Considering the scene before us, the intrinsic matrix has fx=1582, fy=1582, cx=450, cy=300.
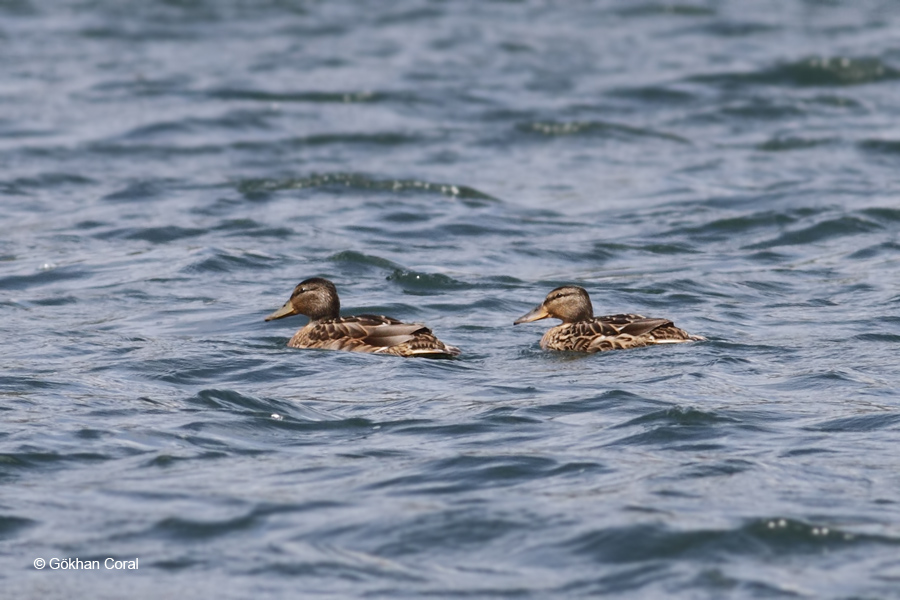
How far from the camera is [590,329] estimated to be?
13094 mm

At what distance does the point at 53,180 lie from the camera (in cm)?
2189

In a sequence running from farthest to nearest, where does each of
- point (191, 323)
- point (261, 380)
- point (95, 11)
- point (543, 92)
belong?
point (95, 11) → point (543, 92) → point (191, 323) → point (261, 380)

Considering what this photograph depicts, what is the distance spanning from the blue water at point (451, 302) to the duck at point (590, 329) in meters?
0.20

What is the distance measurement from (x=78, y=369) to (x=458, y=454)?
3.71m

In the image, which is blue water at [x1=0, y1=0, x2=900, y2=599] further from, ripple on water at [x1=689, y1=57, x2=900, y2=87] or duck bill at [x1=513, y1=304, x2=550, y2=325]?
duck bill at [x1=513, y1=304, x2=550, y2=325]

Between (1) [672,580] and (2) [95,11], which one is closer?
(1) [672,580]

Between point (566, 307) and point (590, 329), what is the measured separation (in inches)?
19.0

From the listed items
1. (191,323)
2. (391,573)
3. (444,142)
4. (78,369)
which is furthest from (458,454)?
(444,142)

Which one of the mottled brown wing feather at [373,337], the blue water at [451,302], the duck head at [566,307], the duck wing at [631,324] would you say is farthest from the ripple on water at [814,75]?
the mottled brown wing feather at [373,337]

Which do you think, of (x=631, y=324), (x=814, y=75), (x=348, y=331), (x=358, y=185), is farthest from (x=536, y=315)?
(x=814, y=75)

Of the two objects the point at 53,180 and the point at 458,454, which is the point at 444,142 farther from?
the point at 458,454

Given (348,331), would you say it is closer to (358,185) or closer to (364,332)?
(364,332)

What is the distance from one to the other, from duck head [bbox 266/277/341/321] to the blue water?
49 cm

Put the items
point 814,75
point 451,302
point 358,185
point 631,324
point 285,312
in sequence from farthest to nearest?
point 814,75 → point 358,185 → point 451,302 → point 285,312 → point 631,324
